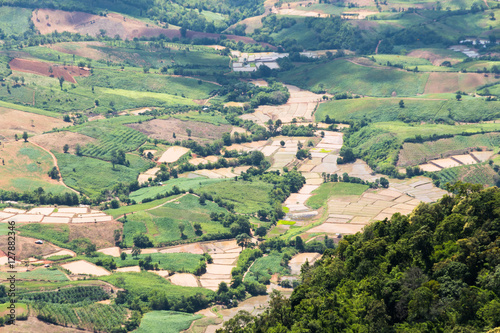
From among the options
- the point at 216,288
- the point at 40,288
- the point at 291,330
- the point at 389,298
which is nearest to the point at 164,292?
the point at 216,288

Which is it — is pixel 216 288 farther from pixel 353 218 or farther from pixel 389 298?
pixel 389 298

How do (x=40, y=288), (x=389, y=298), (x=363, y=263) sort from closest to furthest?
(x=389, y=298) → (x=363, y=263) → (x=40, y=288)

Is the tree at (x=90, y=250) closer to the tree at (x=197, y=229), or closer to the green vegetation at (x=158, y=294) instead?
the green vegetation at (x=158, y=294)

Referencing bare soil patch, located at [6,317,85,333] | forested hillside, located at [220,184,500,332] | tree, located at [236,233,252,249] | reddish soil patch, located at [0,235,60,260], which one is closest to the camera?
forested hillside, located at [220,184,500,332]

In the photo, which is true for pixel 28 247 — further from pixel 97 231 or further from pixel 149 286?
pixel 149 286

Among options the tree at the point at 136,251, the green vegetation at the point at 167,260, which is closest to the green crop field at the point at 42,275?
the green vegetation at the point at 167,260

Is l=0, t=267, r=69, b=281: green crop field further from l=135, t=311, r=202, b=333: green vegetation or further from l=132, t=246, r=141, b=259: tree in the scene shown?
l=135, t=311, r=202, b=333: green vegetation

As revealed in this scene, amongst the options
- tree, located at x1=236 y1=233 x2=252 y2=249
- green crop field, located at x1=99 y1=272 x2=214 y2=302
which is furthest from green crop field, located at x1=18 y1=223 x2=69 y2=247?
tree, located at x1=236 y1=233 x2=252 y2=249
